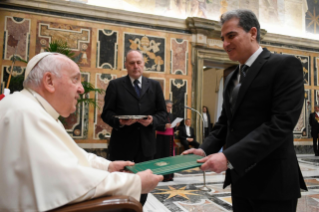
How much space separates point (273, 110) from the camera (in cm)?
152

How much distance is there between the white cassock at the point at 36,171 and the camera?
1138mm

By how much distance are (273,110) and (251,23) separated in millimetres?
602

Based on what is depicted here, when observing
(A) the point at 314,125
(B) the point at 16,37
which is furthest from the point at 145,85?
(A) the point at 314,125

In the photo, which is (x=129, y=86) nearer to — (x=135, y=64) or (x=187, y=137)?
(x=135, y=64)

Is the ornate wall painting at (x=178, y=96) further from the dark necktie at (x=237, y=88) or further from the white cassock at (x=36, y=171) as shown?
the white cassock at (x=36, y=171)

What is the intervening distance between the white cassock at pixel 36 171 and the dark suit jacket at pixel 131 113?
1.65 m

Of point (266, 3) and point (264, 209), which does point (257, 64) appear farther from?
point (266, 3)

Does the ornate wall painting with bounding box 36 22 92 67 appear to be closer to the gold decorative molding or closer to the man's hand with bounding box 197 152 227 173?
the gold decorative molding

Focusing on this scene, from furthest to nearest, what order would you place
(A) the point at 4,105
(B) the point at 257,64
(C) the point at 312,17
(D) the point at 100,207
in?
(C) the point at 312,17, (B) the point at 257,64, (A) the point at 4,105, (D) the point at 100,207

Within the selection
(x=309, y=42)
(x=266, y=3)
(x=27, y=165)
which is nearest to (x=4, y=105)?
(x=27, y=165)

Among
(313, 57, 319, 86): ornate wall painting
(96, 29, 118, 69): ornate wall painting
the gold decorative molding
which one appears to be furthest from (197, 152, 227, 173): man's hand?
(313, 57, 319, 86): ornate wall painting

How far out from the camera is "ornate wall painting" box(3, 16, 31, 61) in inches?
288

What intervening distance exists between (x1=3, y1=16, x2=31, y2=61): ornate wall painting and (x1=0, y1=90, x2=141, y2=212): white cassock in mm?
7112

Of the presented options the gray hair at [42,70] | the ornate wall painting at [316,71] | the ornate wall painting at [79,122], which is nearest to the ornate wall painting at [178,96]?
the ornate wall painting at [79,122]
